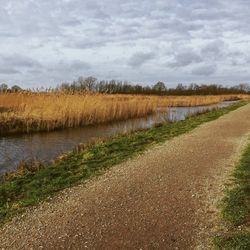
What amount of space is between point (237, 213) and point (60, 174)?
4234 mm

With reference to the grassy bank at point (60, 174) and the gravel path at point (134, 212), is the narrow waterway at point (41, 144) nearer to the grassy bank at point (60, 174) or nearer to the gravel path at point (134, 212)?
the grassy bank at point (60, 174)

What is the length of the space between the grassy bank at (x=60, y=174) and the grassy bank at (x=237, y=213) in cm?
293

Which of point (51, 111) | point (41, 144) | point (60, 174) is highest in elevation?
point (51, 111)

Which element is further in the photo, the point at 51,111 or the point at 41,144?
the point at 51,111

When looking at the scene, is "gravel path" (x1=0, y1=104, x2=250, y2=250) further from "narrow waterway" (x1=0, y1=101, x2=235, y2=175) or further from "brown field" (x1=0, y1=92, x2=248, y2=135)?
"brown field" (x1=0, y1=92, x2=248, y2=135)

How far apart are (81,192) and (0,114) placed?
12.2 meters

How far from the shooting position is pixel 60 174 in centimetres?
880

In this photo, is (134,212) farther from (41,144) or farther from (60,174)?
(41,144)

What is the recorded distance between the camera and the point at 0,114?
18.2 metres

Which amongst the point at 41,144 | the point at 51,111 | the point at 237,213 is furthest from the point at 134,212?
the point at 51,111

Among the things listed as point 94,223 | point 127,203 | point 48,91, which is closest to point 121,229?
point 94,223

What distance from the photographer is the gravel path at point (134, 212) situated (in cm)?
511

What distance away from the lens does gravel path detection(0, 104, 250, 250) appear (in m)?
5.11

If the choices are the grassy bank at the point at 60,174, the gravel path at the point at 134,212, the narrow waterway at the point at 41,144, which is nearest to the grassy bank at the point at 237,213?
the gravel path at the point at 134,212
